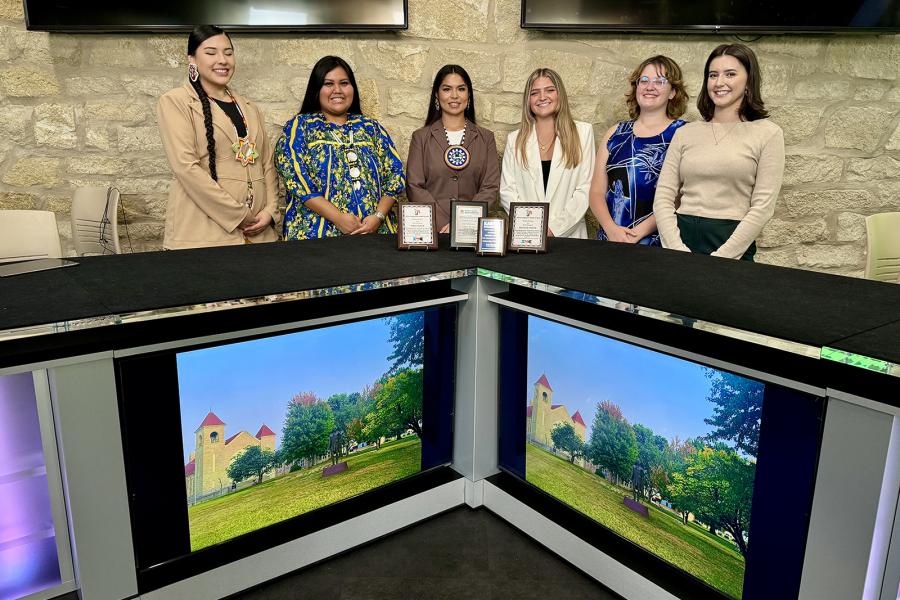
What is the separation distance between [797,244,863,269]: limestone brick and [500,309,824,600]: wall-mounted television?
277 centimetres

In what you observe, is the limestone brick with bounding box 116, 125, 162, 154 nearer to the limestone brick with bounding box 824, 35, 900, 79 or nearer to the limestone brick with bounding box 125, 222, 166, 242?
the limestone brick with bounding box 125, 222, 166, 242

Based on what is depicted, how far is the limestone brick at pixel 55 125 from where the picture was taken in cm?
345

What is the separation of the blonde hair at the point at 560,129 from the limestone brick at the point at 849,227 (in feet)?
6.11

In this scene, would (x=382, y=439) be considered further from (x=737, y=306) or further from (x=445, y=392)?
(x=737, y=306)

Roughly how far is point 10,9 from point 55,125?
60cm

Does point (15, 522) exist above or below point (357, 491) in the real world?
above

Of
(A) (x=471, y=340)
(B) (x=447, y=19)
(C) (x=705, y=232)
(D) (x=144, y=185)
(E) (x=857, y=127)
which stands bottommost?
(A) (x=471, y=340)

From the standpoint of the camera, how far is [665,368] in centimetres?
159

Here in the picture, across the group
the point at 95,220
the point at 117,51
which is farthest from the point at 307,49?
the point at 95,220

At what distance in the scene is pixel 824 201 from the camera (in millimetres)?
3893

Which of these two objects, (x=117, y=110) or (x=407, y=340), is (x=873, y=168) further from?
(x=117, y=110)

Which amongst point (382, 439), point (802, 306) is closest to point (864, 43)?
point (802, 306)

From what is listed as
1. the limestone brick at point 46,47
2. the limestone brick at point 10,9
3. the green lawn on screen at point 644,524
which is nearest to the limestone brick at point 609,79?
the green lawn on screen at point 644,524

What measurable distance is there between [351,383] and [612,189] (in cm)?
187
